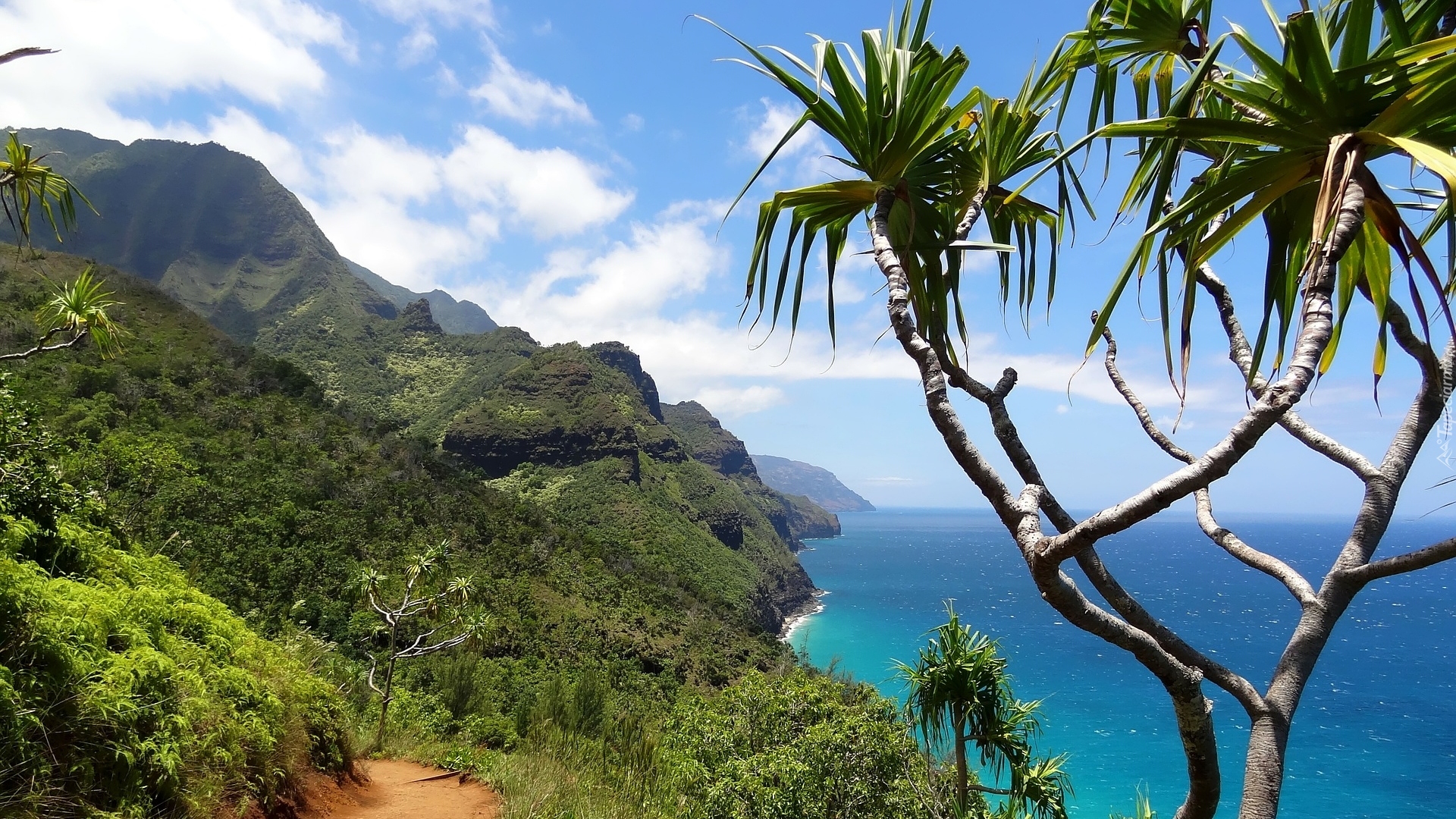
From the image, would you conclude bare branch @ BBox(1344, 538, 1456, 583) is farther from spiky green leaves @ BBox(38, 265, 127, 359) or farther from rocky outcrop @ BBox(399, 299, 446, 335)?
rocky outcrop @ BBox(399, 299, 446, 335)

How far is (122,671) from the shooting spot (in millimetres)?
3332

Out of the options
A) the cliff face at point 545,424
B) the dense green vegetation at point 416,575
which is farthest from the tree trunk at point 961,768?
the cliff face at point 545,424

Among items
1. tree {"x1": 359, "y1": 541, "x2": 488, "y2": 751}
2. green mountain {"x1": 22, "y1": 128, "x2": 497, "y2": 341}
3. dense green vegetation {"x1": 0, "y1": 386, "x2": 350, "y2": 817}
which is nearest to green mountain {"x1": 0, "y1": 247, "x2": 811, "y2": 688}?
tree {"x1": 359, "y1": 541, "x2": 488, "y2": 751}

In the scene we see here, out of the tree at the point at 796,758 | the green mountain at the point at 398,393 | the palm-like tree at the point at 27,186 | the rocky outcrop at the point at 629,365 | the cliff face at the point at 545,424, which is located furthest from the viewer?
the rocky outcrop at the point at 629,365

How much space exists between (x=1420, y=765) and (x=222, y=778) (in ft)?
189

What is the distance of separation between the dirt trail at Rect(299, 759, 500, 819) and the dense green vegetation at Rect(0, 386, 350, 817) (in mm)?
302

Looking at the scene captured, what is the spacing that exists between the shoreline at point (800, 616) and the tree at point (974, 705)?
59.1 metres

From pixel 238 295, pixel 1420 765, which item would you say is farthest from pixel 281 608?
pixel 238 295

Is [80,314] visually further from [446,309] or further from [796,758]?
[446,309]

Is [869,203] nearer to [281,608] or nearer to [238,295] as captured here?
[281,608]

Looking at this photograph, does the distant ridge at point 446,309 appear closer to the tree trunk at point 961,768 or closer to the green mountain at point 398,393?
the green mountain at point 398,393

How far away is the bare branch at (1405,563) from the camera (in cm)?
142

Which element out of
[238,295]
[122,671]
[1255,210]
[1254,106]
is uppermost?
[238,295]

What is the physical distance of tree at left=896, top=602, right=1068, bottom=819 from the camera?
5180 mm
